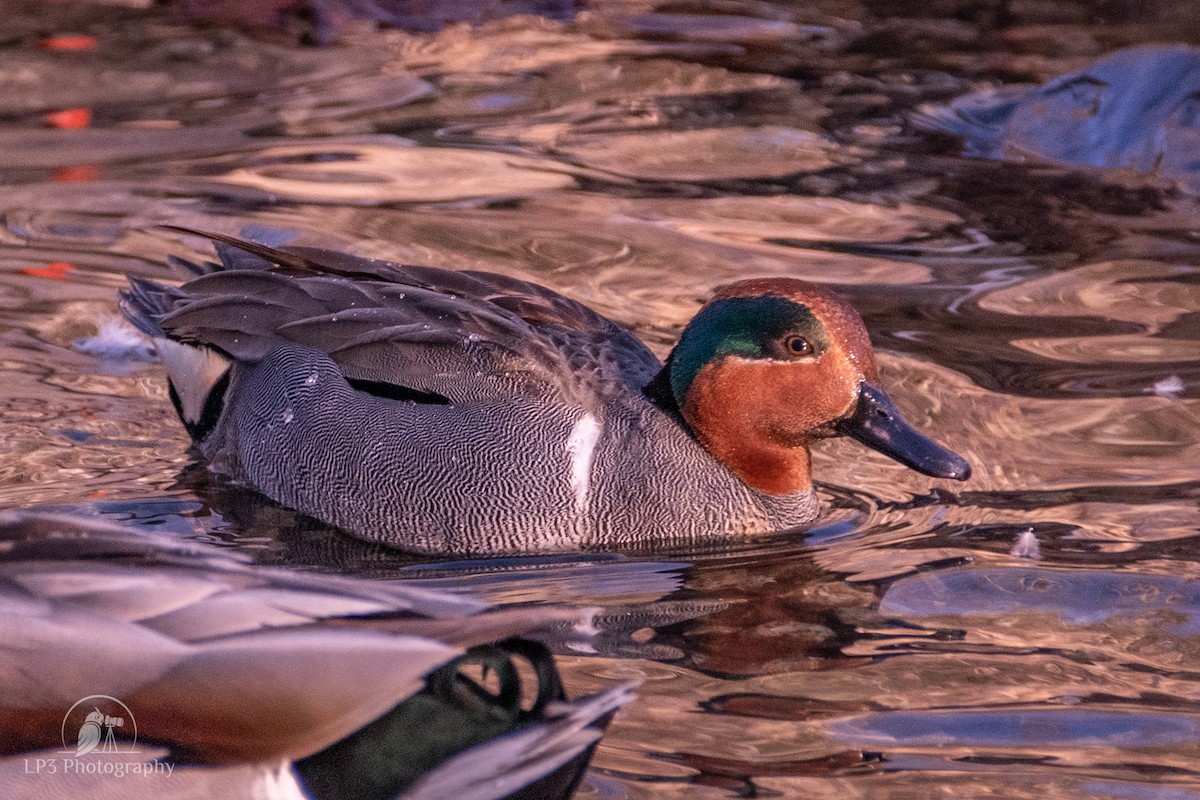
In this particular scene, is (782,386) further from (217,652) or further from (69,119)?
(69,119)

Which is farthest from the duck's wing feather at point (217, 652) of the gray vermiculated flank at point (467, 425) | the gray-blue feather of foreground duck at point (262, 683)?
the gray vermiculated flank at point (467, 425)

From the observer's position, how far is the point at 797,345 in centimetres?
456

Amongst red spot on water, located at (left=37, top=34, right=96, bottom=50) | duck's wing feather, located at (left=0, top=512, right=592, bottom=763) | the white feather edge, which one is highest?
red spot on water, located at (left=37, top=34, right=96, bottom=50)

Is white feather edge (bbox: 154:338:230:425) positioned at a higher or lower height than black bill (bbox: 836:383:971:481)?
lower

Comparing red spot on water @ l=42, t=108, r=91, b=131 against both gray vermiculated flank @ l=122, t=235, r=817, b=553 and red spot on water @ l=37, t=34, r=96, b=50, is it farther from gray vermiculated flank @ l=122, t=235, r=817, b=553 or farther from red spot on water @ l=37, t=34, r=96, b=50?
gray vermiculated flank @ l=122, t=235, r=817, b=553

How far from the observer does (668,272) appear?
22.3ft

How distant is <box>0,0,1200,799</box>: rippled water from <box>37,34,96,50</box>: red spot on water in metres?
0.09

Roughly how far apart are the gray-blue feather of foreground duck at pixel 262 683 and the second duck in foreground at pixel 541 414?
2.13m

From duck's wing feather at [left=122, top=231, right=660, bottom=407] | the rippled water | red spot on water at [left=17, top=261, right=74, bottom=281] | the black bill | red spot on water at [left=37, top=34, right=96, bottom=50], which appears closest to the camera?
the rippled water

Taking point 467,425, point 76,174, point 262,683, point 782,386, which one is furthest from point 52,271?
point 262,683

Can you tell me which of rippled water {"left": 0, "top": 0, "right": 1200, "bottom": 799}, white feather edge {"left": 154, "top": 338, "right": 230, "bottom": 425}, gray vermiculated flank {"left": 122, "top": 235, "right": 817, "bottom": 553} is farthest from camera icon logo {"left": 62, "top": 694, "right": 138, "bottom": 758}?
white feather edge {"left": 154, "top": 338, "right": 230, "bottom": 425}

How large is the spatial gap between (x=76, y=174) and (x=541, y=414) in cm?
395

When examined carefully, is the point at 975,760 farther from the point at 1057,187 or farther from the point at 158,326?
the point at 1057,187

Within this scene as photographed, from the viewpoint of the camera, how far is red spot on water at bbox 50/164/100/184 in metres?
7.56
